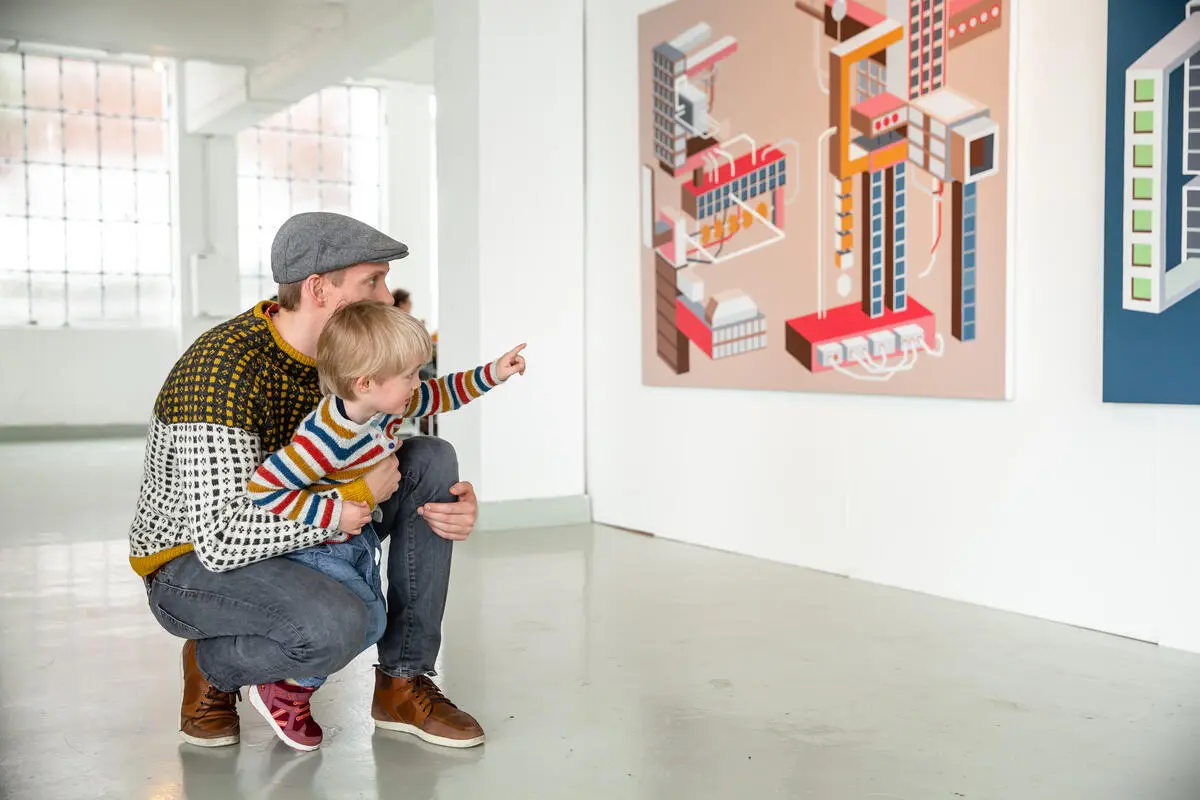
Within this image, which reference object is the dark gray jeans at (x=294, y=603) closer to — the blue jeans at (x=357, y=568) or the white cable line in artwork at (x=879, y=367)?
the blue jeans at (x=357, y=568)

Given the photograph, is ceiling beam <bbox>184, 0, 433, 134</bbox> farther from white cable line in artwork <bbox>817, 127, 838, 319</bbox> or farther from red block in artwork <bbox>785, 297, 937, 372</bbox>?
red block in artwork <bbox>785, 297, 937, 372</bbox>

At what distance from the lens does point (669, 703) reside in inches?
105

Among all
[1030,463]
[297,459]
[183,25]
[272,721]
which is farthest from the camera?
[183,25]

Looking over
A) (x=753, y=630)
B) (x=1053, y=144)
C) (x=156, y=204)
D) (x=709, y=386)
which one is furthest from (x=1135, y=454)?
(x=156, y=204)

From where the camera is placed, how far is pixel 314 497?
6.84 feet

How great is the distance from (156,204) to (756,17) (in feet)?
31.9

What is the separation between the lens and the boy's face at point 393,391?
210 cm

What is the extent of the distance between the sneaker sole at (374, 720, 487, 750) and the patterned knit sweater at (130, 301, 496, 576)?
1.72 ft

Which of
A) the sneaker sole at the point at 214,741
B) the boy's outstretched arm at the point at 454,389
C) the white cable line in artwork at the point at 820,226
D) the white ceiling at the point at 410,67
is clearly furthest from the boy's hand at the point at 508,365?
the white ceiling at the point at 410,67

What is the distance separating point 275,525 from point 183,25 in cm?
858

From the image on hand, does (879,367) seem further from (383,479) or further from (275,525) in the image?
(275,525)

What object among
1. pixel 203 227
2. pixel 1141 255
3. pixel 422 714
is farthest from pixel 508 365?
pixel 203 227

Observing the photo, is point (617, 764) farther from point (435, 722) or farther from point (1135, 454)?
point (1135, 454)

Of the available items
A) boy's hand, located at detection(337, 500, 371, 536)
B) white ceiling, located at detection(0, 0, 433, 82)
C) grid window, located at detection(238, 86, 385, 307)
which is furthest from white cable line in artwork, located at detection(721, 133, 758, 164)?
grid window, located at detection(238, 86, 385, 307)
